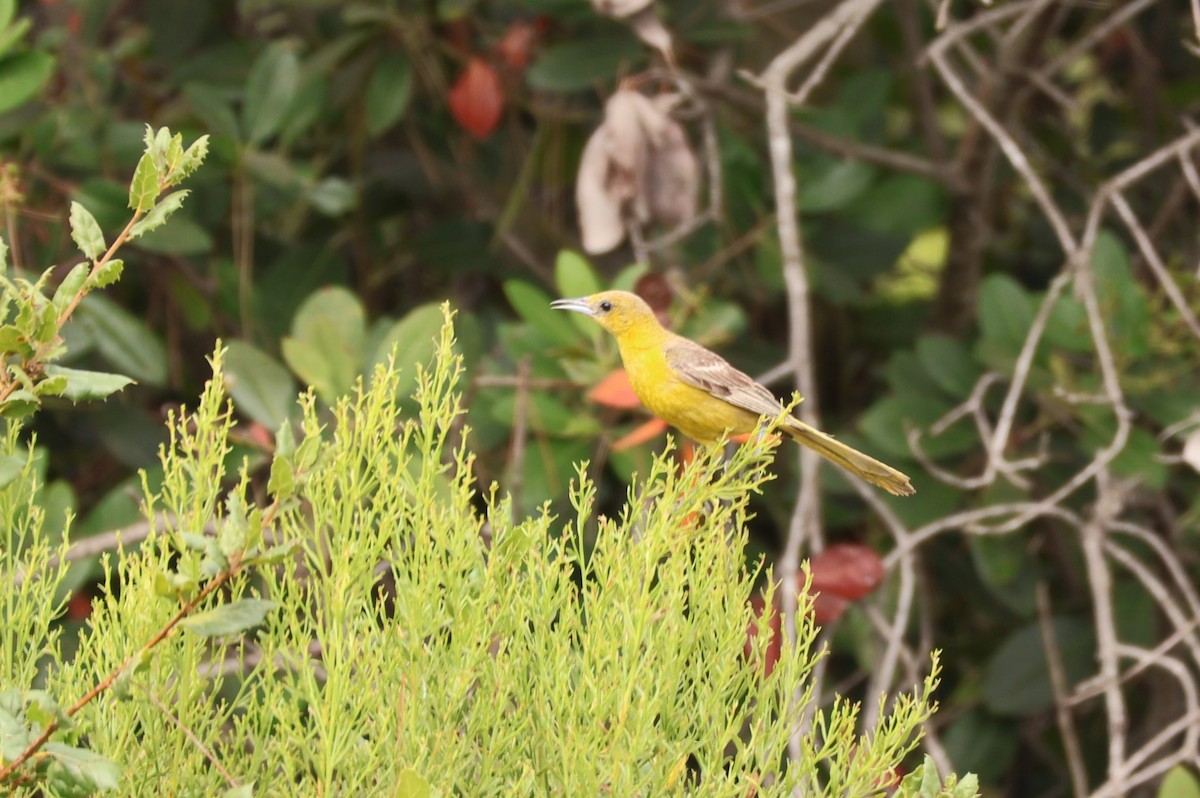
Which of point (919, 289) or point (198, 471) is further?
point (919, 289)

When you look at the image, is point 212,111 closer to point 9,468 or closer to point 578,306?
point 578,306

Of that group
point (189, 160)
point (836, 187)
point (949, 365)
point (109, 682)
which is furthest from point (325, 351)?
point (109, 682)

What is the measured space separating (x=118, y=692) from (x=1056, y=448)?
4.00 metres

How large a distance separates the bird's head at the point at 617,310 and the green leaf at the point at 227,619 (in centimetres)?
216

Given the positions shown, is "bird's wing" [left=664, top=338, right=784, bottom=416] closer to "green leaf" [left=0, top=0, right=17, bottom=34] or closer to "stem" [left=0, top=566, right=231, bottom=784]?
"green leaf" [left=0, top=0, right=17, bottom=34]

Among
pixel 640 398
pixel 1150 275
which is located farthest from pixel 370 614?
pixel 1150 275

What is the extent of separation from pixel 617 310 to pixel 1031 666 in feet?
6.66

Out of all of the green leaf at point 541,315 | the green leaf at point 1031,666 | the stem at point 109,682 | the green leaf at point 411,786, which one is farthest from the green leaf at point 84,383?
the green leaf at point 1031,666

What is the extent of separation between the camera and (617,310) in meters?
3.88

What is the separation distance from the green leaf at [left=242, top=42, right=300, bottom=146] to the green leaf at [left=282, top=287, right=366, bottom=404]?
0.75m

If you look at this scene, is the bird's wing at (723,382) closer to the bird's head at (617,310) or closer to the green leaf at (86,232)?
the bird's head at (617,310)

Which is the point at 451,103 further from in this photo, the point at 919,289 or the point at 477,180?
the point at 919,289

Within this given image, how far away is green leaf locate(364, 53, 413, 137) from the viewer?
483 cm

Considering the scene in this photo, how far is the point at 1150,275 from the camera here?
5.23m
